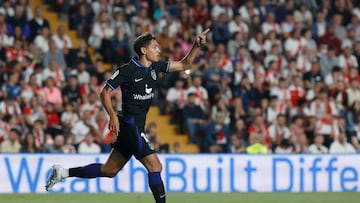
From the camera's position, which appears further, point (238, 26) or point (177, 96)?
point (238, 26)

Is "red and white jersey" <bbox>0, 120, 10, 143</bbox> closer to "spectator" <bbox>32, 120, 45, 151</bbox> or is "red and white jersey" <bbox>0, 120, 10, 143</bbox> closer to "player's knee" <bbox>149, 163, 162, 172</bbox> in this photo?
"spectator" <bbox>32, 120, 45, 151</bbox>

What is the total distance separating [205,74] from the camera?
21.3 metres

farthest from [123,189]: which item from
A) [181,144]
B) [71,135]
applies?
[181,144]

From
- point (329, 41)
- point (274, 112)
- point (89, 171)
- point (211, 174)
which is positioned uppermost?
point (329, 41)

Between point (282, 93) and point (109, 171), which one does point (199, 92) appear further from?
point (109, 171)

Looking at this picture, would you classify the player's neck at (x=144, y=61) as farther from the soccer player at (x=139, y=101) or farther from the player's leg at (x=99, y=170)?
the player's leg at (x=99, y=170)

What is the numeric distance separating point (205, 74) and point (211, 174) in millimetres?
4007

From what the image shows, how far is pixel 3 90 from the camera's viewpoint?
64.2ft

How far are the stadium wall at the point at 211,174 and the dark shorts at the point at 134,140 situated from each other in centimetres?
511

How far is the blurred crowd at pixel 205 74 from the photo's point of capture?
1952 centimetres

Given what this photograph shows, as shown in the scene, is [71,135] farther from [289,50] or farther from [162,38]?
[289,50]

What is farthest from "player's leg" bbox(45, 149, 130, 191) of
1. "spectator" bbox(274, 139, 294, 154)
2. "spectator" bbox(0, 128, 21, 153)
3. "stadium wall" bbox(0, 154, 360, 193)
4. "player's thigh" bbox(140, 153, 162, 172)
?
"spectator" bbox(274, 139, 294, 154)

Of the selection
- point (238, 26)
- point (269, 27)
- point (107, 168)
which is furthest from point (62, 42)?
point (107, 168)

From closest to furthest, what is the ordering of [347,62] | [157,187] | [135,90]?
[157,187], [135,90], [347,62]
